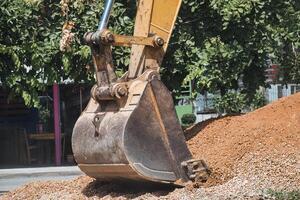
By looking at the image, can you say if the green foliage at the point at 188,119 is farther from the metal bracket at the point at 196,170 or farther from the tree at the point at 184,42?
the metal bracket at the point at 196,170

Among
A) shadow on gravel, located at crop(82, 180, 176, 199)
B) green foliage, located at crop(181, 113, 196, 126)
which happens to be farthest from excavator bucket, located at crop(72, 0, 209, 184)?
green foliage, located at crop(181, 113, 196, 126)

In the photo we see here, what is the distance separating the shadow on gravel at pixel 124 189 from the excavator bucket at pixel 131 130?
226mm

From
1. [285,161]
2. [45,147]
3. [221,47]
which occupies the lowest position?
[45,147]

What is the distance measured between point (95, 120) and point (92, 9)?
23.0 feet

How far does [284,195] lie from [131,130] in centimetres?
183

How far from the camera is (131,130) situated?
307 inches

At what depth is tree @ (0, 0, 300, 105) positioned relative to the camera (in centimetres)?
1366

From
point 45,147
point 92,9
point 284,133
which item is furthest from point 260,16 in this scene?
point 45,147

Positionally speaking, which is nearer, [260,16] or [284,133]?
[284,133]

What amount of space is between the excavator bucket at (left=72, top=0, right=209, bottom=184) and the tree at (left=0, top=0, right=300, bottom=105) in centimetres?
519

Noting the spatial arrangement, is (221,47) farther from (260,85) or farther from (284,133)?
(284,133)

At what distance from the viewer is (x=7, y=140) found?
76.3 feet

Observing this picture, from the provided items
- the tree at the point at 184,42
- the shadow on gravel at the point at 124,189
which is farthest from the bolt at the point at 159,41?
the tree at the point at 184,42

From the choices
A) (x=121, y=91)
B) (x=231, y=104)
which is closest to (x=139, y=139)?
(x=121, y=91)
